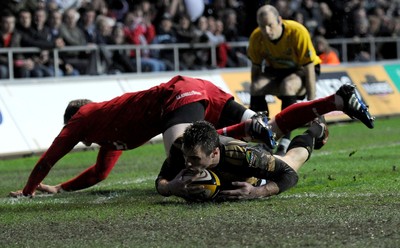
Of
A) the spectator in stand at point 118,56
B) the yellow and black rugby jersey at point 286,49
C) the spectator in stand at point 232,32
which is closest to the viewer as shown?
the yellow and black rugby jersey at point 286,49

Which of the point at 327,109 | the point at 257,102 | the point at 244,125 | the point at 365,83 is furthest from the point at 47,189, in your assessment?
the point at 365,83

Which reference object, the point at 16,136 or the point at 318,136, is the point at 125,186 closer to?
the point at 318,136

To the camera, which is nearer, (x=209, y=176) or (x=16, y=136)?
(x=209, y=176)

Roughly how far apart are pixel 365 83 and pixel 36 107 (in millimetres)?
8750

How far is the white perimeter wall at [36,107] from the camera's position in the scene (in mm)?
16516

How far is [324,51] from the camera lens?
22.0 m

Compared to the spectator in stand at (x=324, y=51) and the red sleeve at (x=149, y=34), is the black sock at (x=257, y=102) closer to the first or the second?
the red sleeve at (x=149, y=34)

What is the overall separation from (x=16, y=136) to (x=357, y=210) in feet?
30.3

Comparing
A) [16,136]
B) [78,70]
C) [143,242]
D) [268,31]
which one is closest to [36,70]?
[78,70]

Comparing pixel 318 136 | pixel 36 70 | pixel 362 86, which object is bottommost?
pixel 362 86

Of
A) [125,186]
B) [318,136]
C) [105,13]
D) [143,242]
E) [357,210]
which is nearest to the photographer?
[143,242]

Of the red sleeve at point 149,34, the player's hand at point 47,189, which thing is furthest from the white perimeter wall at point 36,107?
the player's hand at point 47,189

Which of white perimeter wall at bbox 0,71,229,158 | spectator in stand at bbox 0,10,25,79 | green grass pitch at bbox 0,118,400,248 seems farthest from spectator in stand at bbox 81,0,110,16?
green grass pitch at bbox 0,118,400,248

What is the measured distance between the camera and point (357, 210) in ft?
27.3
